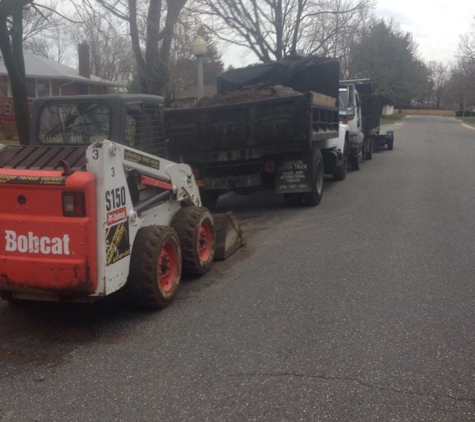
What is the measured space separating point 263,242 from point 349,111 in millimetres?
9911

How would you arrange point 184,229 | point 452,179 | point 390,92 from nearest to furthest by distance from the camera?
point 184,229 < point 452,179 < point 390,92

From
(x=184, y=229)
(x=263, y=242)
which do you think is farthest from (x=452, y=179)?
(x=184, y=229)

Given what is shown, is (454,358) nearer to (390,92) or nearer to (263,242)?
(263,242)

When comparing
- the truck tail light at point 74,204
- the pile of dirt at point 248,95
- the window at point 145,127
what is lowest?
the truck tail light at point 74,204

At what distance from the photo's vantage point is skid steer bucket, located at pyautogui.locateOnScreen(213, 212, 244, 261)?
783 cm

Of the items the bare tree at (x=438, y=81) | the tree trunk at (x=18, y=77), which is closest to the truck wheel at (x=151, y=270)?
the tree trunk at (x=18, y=77)

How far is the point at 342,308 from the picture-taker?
227 inches

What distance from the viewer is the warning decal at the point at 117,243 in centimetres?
504

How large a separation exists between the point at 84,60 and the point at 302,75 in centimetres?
3310

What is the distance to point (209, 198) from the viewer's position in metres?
11.7

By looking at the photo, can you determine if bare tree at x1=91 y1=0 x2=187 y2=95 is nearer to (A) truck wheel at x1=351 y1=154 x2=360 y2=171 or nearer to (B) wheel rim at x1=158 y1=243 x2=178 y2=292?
(A) truck wheel at x1=351 y1=154 x2=360 y2=171

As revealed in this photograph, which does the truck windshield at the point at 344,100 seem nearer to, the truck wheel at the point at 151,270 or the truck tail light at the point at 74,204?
the truck wheel at the point at 151,270

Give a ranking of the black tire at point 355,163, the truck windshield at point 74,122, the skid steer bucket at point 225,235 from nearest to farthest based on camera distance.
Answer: the truck windshield at point 74,122 → the skid steer bucket at point 225,235 → the black tire at point 355,163

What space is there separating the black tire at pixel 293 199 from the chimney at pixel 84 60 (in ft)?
112
